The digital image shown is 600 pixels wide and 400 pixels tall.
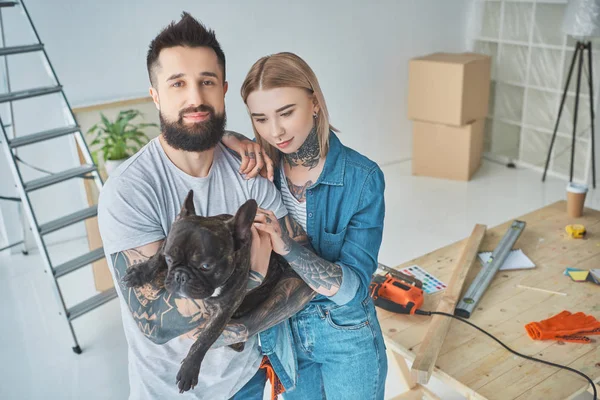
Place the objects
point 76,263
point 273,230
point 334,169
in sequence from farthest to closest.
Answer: point 76,263, point 334,169, point 273,230

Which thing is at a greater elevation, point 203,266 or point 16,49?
point 16,49

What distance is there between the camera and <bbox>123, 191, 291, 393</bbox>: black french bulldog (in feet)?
3.36

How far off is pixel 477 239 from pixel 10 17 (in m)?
3.19

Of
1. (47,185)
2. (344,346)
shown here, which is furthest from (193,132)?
(47,185)

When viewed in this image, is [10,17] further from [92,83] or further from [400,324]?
[400,324]

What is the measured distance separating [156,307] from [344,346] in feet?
1.97

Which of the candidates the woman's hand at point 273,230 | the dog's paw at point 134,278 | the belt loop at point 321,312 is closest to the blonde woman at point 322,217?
the belt loop at point 321,312

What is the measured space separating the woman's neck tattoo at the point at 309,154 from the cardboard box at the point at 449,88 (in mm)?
3668

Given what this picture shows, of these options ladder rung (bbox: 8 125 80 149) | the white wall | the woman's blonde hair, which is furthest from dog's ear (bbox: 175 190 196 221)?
the white wall

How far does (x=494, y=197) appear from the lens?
4914mm

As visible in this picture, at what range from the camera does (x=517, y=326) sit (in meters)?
2.21

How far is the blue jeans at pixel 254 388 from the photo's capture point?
5.23 feet

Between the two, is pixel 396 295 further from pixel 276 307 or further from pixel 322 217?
pixel 276 307

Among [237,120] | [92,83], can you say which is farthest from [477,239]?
[92,83]
